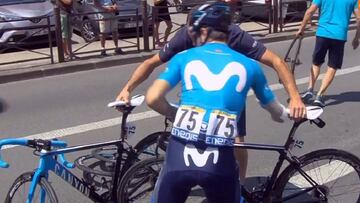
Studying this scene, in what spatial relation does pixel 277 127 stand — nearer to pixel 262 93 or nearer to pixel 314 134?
pixel 314 134

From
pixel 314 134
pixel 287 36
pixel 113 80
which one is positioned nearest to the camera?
pixel 314 134

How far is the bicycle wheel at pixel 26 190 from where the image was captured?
142 inches

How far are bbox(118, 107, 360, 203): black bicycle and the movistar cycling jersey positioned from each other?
3.32ft

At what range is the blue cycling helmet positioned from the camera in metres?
2.96

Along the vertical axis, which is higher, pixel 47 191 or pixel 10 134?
pixel 47 191

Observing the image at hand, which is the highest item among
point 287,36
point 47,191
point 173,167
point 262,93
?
point 262,93

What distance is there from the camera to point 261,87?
10.2 feet

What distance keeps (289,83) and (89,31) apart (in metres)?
9.62

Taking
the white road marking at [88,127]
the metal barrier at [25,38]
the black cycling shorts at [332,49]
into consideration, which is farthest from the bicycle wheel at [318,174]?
the metal barrier at [25,38]

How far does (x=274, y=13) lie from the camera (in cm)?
1478

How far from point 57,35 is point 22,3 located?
2658mm

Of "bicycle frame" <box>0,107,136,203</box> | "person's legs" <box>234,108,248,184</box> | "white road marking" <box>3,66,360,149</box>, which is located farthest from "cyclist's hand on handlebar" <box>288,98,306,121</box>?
"white road marking" <box>3,66,360,149</box>

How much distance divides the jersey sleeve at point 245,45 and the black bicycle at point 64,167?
72cm

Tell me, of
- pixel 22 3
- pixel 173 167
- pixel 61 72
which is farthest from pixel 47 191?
pixel 22 3
